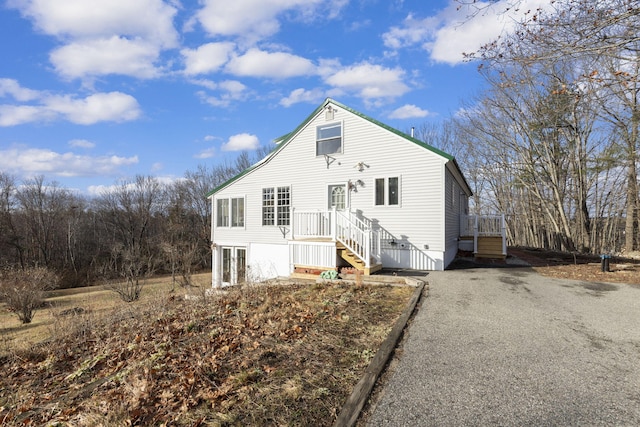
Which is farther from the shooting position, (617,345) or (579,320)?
(579,320)

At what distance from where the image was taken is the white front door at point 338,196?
477 inches

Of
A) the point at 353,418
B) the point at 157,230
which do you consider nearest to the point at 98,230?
the point at 157,230

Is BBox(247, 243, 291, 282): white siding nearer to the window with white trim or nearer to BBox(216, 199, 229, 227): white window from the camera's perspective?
the window with white trim

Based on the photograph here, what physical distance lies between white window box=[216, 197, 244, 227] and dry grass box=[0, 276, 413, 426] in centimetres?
817

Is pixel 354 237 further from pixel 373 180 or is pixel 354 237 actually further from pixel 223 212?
pixel 223 212

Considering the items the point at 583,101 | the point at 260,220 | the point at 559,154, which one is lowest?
the point at 260,220

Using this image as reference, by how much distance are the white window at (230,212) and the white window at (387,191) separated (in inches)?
281

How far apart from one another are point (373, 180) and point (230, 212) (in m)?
7.92

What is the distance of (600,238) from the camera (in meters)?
19.9

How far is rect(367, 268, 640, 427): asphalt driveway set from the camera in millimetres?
2580

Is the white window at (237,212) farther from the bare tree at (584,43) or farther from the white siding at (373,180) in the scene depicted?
the bare tree at (584,43)

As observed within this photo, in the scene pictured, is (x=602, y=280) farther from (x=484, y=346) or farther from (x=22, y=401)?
(x=22, y=401)

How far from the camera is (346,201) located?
39.1 ft

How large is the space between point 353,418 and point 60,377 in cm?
485
